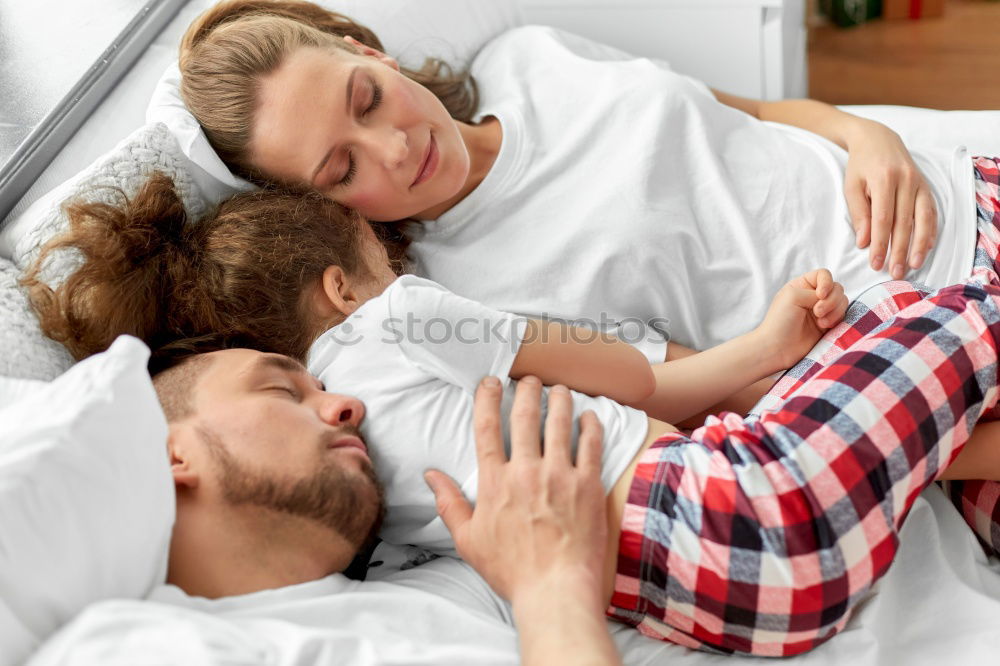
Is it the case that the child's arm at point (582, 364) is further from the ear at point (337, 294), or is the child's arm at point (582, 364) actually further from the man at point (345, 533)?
the ear at point (337, 294)

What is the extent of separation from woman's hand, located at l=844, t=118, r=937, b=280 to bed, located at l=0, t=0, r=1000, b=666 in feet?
0.68

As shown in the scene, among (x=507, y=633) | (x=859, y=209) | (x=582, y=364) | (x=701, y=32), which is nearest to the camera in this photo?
(x=507, y=633)

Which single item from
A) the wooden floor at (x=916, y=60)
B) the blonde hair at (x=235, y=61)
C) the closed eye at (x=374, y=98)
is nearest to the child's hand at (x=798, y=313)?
the closed eye at (x=374, y=98)

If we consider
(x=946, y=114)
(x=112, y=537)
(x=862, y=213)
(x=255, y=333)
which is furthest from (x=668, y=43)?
(x=112, y=537)

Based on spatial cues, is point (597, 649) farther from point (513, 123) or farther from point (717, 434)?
point (513, 123)

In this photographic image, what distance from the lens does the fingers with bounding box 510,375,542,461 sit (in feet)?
3.24

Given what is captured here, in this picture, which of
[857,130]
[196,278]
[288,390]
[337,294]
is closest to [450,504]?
[288,390]

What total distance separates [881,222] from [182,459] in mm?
914

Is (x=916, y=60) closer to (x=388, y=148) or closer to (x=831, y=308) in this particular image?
(x=831, y=308)

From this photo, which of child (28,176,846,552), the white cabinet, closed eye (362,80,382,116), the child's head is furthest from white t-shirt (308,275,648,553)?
the white cabinet

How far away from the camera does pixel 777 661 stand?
3.20 feet

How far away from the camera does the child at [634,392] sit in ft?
2.99

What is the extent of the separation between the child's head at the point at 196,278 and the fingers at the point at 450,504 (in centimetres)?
26

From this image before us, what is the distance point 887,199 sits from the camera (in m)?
1.30
